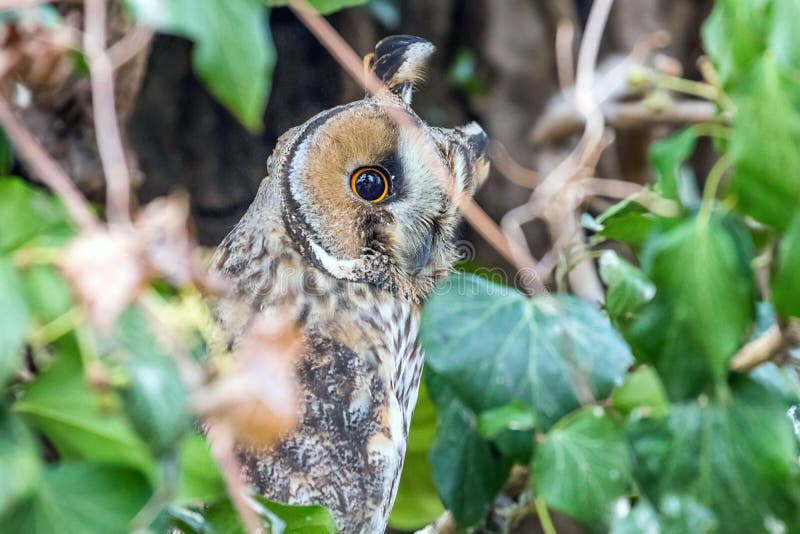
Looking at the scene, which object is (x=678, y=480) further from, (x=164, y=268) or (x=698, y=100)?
(x=698, y=100)

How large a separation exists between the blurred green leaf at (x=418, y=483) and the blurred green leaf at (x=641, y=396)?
0.88 metres

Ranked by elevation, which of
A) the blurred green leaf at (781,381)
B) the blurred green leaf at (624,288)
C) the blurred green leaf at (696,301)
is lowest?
the blurred green leaf at (781,381)

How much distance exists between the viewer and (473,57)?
3.23 meters

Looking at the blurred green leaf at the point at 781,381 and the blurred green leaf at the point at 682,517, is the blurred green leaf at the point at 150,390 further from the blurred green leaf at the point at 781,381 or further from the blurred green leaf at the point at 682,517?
the blurred green leaf at the point at 781,381

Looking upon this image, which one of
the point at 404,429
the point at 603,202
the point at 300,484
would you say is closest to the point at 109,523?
the point at 300,484

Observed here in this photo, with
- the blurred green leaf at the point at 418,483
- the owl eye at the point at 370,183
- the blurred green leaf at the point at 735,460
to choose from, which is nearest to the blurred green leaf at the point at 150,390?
the blurred green leaf at the point at 735,460

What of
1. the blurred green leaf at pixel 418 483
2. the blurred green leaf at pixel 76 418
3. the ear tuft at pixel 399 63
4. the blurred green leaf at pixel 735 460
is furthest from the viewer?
the blurred green leaf at pixel 418 483

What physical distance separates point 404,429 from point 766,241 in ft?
2.25

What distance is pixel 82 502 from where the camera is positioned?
0.60 meters

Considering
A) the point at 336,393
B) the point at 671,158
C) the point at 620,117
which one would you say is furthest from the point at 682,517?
the point at 620,117

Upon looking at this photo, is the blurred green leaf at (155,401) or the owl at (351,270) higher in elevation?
the blurred green leaf at (155,401)

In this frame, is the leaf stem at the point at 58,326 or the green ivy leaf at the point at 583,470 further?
the green ivy leaf at the point at 583,470

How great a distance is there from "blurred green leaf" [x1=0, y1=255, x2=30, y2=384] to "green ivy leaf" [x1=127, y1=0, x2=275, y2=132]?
6.3 inches

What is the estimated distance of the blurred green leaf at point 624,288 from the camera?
40.4 inches
